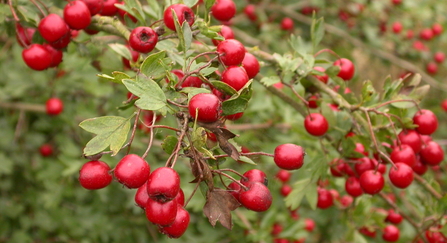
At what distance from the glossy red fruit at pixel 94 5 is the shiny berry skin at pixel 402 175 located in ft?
4.19

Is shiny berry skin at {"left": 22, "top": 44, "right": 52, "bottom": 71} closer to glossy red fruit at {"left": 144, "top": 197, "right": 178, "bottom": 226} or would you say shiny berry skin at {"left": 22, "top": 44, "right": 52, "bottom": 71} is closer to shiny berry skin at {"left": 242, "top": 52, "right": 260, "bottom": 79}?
shiny berry skin at {"left": 242, "top": 52, "right": 260, "bottom": 79}

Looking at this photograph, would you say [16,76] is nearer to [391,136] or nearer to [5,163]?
[5,163]

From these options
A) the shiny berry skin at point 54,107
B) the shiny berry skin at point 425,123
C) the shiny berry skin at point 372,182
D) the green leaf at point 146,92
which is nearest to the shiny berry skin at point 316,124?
the shiny berry skin at point 372,182

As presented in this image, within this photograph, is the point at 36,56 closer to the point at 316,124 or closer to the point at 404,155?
the point at 316,124

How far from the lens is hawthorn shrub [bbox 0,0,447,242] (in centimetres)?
108

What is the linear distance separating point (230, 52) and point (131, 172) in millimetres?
452

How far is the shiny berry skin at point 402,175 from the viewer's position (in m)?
1.56

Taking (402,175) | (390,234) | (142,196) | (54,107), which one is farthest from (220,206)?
(54,107)

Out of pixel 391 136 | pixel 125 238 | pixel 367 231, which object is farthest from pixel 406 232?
pixel 125 238

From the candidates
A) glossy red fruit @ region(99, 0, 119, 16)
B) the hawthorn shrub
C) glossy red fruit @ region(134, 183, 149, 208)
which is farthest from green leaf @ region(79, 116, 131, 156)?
glossy red fruit @ region(99, 0, 119, 16)

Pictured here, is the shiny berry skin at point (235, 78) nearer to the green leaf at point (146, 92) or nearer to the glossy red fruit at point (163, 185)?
the green leaf at point (146, 92)

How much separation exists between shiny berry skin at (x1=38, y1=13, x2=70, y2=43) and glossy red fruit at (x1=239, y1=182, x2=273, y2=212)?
3.02 ft

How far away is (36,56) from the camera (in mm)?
1576

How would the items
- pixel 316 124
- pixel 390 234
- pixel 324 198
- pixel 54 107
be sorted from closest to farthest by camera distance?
pixel 316 124, pixel 324 198, pixel 390 234, pixel 54 107
